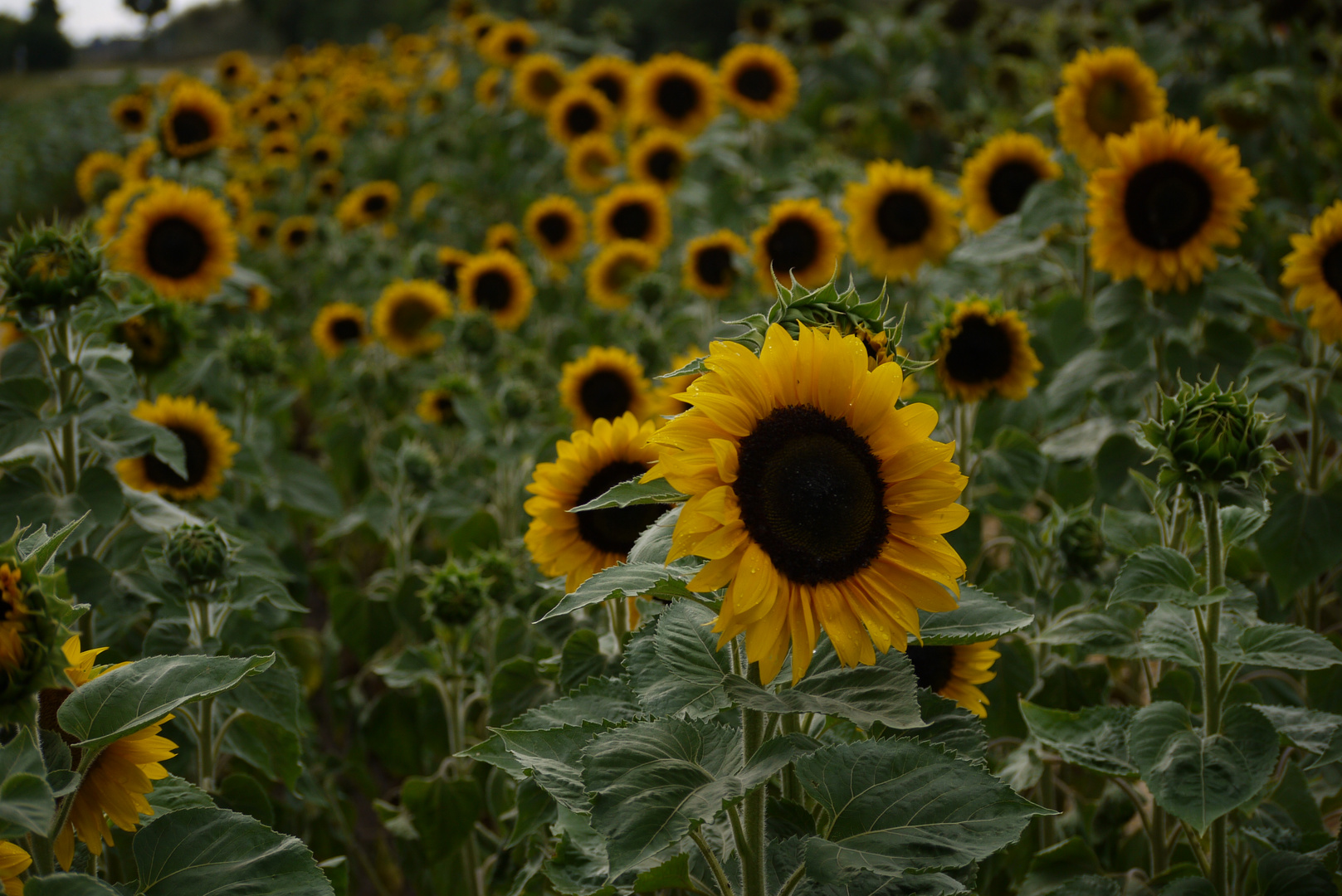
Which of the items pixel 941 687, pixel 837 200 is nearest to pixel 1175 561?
pixel 941 687

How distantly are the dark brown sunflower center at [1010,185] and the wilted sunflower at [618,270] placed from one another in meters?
1.46

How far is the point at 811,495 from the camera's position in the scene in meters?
1.05

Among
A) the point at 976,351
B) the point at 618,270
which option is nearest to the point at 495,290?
the point at 618,270

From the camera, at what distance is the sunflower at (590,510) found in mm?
1665

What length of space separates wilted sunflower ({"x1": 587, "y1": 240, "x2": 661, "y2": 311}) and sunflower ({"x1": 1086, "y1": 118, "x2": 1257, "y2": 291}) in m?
2.05

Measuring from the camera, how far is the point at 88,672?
1208mm

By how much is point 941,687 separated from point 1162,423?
1.77 ft

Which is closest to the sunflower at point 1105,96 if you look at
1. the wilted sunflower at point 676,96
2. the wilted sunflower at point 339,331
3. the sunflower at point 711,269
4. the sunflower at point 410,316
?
the sunflower at point 711,269

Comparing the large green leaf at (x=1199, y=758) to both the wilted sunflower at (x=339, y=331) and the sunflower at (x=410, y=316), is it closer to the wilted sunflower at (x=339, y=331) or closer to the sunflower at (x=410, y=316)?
the sunflower at (x=410, y=316)

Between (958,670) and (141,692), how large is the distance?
120 centimetres

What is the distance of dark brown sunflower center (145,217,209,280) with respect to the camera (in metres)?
3.11

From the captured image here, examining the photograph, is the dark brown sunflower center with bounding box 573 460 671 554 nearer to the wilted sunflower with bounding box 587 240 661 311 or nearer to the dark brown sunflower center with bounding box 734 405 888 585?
the dark brown sunflower center with bounding box 734 405 888 585

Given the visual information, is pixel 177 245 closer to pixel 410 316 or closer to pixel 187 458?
pixel 410 316

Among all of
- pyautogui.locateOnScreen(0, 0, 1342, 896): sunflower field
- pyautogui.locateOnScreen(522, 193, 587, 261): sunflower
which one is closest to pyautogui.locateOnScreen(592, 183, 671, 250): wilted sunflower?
pyautogui.locateOnScreen(0, 0, 1342, 896): sunflower field
